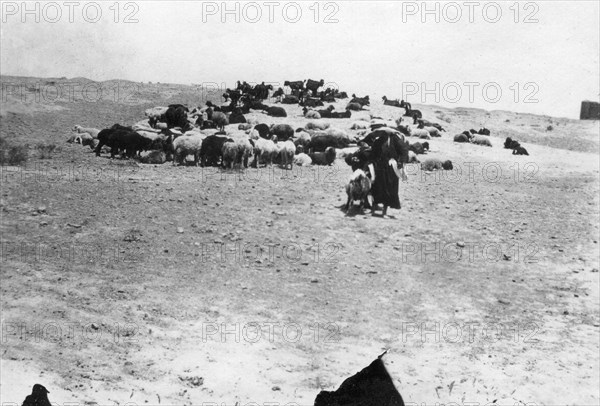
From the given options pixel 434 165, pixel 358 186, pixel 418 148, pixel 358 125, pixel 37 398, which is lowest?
pixel 37 398

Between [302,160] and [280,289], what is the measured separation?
8.73 meters

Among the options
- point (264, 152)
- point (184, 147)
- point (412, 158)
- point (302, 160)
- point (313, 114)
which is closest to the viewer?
point (184, 147)

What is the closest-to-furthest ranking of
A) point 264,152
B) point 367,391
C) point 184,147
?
1. point 367,391
2. point 184,147
3. point 264,152

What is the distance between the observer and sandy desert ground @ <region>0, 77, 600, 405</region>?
5266mm

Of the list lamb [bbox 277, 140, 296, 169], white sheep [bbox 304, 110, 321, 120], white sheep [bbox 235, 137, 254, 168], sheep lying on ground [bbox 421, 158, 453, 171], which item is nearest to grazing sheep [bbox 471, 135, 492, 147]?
white sheep [bbox 304, 110, 321, 120]

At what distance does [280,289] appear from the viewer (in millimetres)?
7250

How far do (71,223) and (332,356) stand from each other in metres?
5.28

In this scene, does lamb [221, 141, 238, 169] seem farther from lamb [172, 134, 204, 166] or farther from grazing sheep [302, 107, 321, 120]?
grazing sheep [302, 107, 321, 120]

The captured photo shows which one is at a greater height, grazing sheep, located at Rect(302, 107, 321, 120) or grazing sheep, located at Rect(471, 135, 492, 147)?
grazing sheep, located at Rect(302, 107, 321, 120)

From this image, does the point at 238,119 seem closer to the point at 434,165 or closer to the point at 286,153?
the point at 286,153

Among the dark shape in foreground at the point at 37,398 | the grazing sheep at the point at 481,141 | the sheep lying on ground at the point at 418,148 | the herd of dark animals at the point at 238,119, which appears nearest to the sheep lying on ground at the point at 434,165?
the herd of dark animals at the point at 238,119

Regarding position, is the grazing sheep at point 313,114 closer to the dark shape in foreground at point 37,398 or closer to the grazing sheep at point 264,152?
the grazing sheep at point 264,152

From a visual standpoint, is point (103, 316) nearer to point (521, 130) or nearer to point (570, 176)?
point (570, 176)

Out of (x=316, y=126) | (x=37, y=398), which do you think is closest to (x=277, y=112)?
(x=316, y=126)
